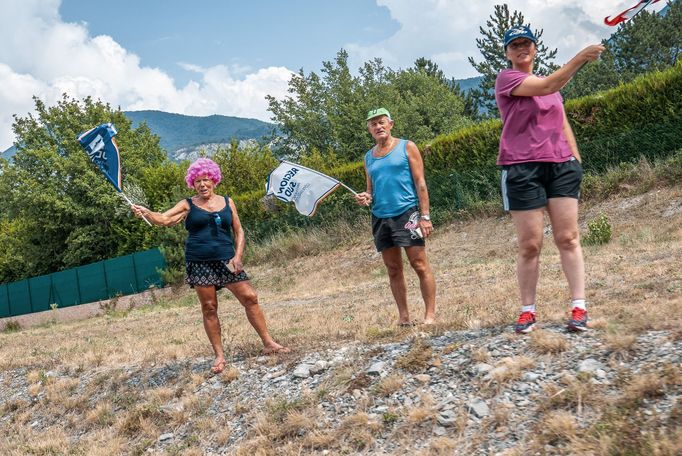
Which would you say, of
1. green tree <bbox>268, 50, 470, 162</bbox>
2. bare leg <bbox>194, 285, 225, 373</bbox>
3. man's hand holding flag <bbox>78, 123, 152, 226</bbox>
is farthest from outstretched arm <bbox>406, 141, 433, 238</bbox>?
green tree <bbox>268, 50, 470, 162</bbox>

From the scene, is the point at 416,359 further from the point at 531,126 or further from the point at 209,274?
the point at 209,274

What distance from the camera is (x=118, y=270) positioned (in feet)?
80.9

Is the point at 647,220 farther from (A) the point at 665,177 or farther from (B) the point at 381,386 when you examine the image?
(B) the point at 381,386

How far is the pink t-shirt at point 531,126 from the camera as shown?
15.1 ft

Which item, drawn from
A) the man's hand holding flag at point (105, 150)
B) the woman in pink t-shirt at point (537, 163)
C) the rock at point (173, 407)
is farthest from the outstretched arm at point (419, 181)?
the man's hand holding flag at point (105, 150)

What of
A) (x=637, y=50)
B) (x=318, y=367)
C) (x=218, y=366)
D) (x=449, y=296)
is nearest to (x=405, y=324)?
(x=318, y=367)

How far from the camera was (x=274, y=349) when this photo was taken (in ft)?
20.9

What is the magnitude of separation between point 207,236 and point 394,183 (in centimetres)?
179

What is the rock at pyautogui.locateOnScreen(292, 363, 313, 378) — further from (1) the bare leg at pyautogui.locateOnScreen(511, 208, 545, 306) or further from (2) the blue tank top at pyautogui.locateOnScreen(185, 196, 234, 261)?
(1) the bare leg at pyautogui.locateOnScreen(511, 208, 545, 306)

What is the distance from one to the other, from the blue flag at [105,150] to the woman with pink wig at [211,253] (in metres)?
0.82

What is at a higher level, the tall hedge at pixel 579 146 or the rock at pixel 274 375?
the tall hedge at pixel 579 146

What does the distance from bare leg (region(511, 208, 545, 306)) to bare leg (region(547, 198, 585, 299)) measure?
11 centimetres

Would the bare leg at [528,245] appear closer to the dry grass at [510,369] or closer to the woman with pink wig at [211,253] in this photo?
the dry grass at [510,369]

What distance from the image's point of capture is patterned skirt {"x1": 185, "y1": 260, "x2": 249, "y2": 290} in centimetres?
617
